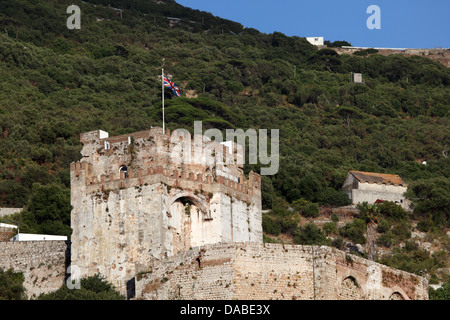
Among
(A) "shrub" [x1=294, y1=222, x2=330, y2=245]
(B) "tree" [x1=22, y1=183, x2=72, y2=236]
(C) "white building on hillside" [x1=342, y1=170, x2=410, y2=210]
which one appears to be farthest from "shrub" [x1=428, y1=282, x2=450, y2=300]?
(C) "white building on hillside" [x1=342, y1=170, x2=410, y2=210]

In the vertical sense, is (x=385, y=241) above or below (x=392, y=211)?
below

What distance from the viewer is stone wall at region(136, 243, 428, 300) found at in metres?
37.4

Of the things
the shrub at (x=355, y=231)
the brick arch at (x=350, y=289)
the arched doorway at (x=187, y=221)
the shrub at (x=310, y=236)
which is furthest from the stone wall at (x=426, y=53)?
the brick arch at (x=350, y=289)

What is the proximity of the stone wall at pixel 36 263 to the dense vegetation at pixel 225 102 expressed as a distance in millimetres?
7704

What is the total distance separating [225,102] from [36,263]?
59.7 meters

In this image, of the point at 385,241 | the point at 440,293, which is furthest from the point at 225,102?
the point at 440,293

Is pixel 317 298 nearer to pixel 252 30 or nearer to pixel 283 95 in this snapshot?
pixel 283 95

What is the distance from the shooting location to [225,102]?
104 metres

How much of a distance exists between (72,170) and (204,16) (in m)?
98.2

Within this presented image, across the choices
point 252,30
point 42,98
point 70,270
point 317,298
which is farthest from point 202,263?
point 252,30

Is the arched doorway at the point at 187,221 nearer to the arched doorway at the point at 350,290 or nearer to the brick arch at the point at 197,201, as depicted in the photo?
the brick arch at the point at 197,201

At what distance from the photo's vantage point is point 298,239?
66.4 m

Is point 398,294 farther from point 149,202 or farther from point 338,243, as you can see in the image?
point 338,243

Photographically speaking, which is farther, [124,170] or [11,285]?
[124,170]
